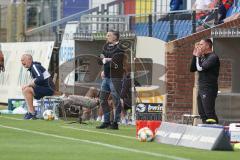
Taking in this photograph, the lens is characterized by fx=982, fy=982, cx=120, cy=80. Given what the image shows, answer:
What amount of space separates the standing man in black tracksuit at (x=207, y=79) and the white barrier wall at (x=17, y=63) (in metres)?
11.7

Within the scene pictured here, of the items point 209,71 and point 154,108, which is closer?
point 209,71

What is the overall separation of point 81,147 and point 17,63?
18.0 metres

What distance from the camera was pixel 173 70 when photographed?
2133 cm

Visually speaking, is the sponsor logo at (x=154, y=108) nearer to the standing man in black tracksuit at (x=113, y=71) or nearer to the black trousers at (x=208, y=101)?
the standing man in black tracksuit at (x=113, y=71)

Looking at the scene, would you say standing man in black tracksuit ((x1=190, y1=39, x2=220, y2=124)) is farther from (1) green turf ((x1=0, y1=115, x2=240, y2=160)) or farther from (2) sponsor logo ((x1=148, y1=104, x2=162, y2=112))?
(2) sponsor logo ((x1=148, y1=104, x2=162, y2=112))

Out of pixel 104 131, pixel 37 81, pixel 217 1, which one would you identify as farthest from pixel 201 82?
pixel 217 1

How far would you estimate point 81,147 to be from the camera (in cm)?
1316

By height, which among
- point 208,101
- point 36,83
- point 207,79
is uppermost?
point 207,79

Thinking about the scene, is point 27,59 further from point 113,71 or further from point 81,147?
point 81,147

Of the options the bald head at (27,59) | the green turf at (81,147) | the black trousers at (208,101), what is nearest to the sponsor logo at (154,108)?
the bald head at (27,59)

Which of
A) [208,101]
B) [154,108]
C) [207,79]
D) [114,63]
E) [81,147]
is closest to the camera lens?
[81,147]

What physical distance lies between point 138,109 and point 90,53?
3.74m

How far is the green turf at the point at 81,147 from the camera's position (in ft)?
38.7

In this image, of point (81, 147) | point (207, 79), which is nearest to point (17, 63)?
point (207, 79)
